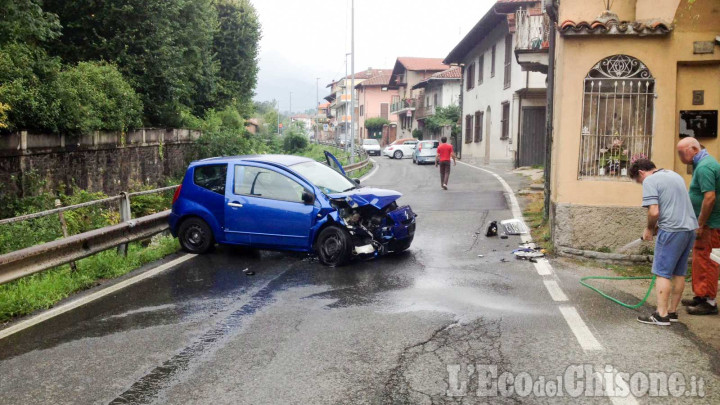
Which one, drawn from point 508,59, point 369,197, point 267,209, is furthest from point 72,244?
point 508,59

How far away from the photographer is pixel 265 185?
981 centimetres

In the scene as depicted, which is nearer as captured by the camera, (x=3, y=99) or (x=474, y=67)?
(x=3, y=99)

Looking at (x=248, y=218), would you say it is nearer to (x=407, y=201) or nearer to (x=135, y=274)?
(x=135, y=274)

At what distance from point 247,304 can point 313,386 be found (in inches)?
104

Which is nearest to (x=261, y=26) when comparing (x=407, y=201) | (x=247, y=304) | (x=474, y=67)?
(x=474, y=67)

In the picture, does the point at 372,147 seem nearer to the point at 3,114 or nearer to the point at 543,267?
the point at 3,114

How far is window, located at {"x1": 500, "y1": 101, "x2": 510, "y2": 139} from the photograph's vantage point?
30781 mm

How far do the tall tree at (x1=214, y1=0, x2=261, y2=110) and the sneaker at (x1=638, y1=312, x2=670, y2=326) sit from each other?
31.8 metres

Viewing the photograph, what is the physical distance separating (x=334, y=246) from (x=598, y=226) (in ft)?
13.2

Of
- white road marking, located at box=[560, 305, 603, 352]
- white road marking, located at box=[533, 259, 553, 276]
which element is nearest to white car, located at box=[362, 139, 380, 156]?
white road marking, located at box=[533, 259, 553, 276]

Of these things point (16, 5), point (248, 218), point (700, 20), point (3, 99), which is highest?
point (16, 5)

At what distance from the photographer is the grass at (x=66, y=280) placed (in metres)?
7.21

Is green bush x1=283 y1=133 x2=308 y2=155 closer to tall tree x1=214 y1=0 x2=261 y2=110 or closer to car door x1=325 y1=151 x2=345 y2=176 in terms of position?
tall tree x1=214 y1=0 x2=261 y2=110

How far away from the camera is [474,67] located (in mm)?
39875
